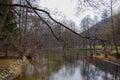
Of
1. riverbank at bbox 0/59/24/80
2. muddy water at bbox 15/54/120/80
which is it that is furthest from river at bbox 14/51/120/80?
riverbank at bbox 0/59/24/80

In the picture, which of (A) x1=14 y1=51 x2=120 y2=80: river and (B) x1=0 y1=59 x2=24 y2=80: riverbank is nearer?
(B) x1=0 y1=59 x2=24 y2=80: riverbank

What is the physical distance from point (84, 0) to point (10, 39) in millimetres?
17443

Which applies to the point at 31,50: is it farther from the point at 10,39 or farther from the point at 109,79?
the point at 109,79

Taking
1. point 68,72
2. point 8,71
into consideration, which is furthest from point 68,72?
point 8,71

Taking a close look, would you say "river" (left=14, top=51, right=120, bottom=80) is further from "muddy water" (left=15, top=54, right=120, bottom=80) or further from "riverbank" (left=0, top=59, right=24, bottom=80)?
"riverbank" (left=0, top=59, right=24, bottom=80)

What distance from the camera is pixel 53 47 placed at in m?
68.8

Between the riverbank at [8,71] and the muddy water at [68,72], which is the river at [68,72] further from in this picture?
the riverbank at [8,71]

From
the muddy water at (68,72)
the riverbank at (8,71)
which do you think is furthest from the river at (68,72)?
the riverbank at (8,71)

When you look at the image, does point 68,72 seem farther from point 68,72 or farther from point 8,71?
point 8,71

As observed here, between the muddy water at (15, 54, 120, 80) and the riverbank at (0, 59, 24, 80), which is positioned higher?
the riverbank at (0, 59, 24, 80)

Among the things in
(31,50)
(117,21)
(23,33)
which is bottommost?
(31,50)

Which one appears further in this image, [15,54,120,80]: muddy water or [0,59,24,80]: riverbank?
[15,54,120,80]: muddy water

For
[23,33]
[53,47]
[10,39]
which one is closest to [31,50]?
[23,33]

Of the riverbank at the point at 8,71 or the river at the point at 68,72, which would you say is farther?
the river at the point at 68,72
